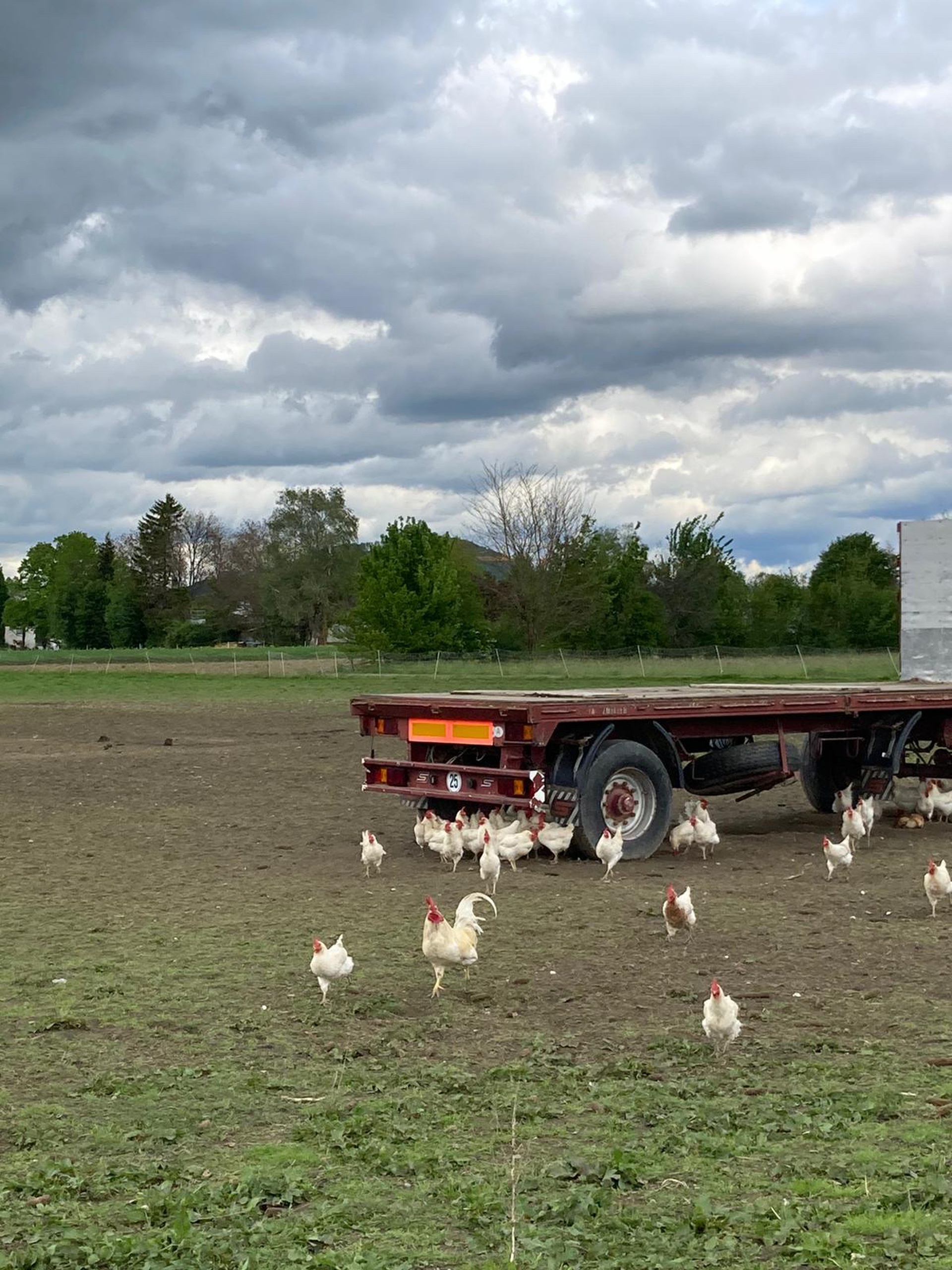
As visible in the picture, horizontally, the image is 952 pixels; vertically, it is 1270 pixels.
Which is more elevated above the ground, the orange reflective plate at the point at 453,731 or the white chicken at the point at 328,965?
the orange reflective plate at the point at 453,731

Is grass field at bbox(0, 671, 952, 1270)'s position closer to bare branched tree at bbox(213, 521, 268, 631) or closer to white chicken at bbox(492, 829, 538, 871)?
white chicken at bbox(492, 829, 538, 871)

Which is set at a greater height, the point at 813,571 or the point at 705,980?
the point at 813,571

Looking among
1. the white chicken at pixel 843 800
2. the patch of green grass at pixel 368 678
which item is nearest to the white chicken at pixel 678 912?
the white chicken at pixel 843 800

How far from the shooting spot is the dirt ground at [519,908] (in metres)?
7.74

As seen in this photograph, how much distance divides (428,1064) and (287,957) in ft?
8.07

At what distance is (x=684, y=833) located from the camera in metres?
13.1

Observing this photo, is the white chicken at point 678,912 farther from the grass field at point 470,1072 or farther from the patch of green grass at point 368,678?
the patch of green grass at point 368,678

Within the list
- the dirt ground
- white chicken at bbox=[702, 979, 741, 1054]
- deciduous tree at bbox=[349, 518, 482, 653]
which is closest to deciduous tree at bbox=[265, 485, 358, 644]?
deciduous tree at bbox=[349, 518, 482, 653]

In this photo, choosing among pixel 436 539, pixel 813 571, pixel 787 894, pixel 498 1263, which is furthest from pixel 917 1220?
pixel 813 571

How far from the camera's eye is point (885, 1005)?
301 inches

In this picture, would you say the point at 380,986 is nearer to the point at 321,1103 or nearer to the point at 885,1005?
the point at 321,1103

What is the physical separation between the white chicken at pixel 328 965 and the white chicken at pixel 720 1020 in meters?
2.14

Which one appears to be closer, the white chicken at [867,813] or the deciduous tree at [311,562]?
the white chicken at [867,813]

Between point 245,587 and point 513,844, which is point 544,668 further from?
point 245,587
